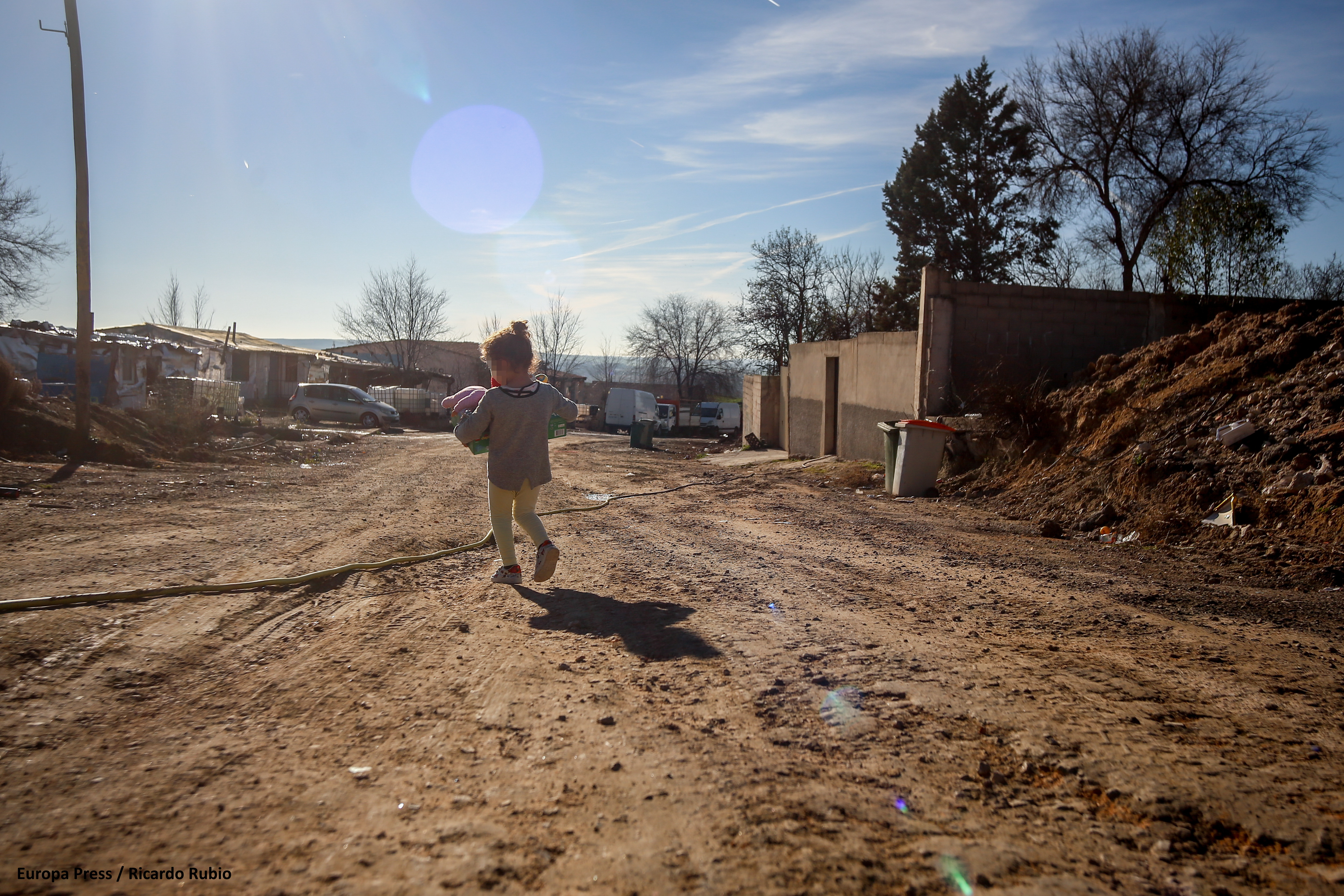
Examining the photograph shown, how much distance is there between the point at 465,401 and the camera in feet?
16.4

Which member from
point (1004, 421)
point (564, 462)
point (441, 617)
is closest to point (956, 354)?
point (1004, 421)

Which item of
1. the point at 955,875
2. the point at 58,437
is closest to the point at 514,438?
the point at 955,875

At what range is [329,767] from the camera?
7.87 feet

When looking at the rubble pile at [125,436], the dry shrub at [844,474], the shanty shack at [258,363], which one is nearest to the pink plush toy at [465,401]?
the dry shrub at [844,474]

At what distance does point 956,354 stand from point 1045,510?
16.0 feet

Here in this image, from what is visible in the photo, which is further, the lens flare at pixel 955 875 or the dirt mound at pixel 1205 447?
the dirt mound at pixel 1205 447

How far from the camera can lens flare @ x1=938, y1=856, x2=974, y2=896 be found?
5.98 feet

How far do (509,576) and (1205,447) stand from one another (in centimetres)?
695

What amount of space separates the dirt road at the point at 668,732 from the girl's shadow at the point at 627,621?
2 centimetres

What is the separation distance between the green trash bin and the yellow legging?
2094cm

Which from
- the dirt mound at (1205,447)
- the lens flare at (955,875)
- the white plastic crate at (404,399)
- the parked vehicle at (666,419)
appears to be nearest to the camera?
the lens flare at (955,875)

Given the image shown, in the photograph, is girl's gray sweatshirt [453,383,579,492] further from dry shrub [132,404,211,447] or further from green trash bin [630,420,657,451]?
green trash bin [630,420,657,451]

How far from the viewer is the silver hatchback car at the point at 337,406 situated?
1127 inches

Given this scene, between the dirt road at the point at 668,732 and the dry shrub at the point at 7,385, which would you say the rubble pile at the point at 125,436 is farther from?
the dirt road at the point at 668,732
